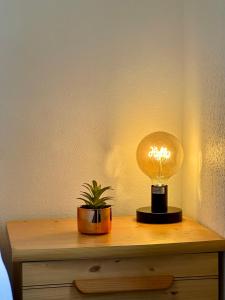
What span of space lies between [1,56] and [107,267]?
2.57ft

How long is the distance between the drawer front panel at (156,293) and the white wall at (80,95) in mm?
435

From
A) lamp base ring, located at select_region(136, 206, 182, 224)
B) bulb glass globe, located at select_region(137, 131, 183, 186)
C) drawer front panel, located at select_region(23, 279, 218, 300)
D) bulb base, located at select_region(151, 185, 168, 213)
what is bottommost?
drawer front panel, located at select_region(23, 279, 218, 300)

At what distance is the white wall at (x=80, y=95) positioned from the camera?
71.7 inches

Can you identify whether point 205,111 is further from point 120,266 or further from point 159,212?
point 120,266

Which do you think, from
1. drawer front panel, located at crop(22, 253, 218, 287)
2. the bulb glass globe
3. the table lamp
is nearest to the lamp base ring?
the table lamp

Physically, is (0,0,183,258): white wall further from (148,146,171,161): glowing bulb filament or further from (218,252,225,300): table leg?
(218,252,225,300): table leg

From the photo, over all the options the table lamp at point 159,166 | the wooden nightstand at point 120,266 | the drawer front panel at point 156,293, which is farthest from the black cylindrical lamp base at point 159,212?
the drawer front panel at point 156,293

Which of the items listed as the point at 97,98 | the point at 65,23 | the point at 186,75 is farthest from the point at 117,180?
the point at 65,23

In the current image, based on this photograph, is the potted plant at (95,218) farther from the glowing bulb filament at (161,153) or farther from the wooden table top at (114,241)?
the glowing bulb filament at (161,153)

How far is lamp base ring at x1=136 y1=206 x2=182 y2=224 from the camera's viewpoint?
1716 mm

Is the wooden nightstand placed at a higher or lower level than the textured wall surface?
lower

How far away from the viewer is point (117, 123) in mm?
1888

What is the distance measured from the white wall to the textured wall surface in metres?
0.09

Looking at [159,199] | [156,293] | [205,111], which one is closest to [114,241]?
[156,293]
